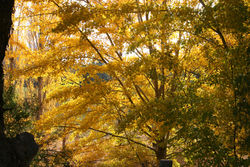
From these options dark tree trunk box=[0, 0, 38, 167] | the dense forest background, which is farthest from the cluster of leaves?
dark tree trunk box=[0, 0, 38, 167]

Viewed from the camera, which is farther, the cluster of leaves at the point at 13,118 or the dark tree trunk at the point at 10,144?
the cluster of leaves at the point at 13,118

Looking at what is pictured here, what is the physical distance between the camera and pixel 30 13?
511cm

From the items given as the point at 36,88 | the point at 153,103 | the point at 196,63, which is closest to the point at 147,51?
the point at 196,63

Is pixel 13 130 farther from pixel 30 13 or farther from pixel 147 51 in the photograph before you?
pixel 147 51

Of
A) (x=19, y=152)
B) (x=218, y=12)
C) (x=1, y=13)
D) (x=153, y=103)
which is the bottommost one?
(x=19, y=152)

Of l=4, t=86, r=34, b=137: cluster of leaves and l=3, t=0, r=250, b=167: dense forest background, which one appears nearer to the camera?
l=3, t=0, r=250, b=167: dense forest background

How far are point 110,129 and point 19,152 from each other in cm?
439

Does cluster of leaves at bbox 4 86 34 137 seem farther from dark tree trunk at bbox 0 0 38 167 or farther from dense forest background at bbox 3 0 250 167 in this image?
dark tree trunk at bbox 0 0 38 167

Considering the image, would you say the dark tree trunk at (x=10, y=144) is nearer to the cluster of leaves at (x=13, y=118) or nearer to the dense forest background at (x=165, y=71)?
the dense forest background at (x=165, y=71)

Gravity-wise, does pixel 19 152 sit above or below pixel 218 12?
below

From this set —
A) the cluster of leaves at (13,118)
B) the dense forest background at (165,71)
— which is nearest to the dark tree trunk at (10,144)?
the dense forest background at (165,71)

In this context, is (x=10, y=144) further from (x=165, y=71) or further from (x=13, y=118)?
(x=165, y=71)

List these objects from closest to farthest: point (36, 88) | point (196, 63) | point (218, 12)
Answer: point (218, 12) → point (196, 63) → point (36, 88)

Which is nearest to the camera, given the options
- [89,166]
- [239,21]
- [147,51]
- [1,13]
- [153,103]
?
[239,21]
